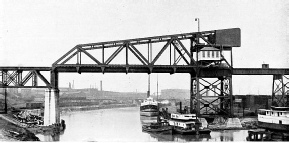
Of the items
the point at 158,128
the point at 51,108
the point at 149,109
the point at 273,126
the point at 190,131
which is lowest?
the point at 149,109

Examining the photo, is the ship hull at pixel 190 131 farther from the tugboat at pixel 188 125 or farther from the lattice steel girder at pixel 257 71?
the lattice steel girder at pixel 257 71

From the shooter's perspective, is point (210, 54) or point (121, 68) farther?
point (210, 54)

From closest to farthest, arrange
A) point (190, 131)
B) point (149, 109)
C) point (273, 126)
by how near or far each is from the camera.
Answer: point (273, 126), point (190, 131), point (149, 109)

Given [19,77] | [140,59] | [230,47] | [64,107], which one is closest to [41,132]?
[19,77]

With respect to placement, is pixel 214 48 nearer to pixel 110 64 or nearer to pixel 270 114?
pixel 270 114

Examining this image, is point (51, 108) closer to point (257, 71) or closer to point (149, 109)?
point (257, 71)

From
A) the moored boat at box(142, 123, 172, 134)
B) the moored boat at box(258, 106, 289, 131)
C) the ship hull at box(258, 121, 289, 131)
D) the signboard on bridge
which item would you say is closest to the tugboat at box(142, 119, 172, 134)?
the moored boat at box(142, 123, 172, 134)

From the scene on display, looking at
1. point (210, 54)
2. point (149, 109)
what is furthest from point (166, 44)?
point (149, 109)

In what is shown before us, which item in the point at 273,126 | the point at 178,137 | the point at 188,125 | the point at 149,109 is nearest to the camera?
the point at 273,126
